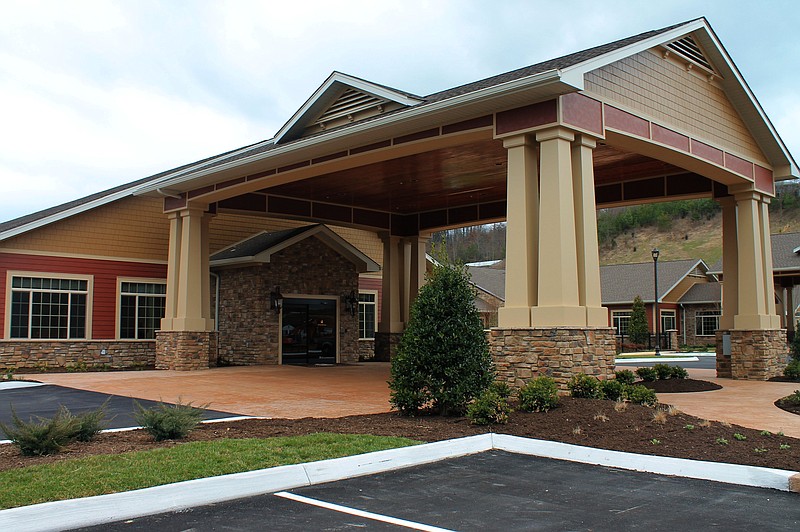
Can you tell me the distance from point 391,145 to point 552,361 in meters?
6.02

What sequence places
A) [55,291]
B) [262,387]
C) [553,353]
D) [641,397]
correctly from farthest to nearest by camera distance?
[55,291], [262,387], [553,353], [641,397]

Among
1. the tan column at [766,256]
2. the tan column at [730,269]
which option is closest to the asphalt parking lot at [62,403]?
the tan column at [730,269]

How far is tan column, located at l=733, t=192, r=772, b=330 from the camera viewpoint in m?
18.4

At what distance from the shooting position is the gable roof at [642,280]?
45188 mm

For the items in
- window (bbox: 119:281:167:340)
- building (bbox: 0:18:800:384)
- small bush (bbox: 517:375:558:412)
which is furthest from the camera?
window (bbox: 119:281:167:340)

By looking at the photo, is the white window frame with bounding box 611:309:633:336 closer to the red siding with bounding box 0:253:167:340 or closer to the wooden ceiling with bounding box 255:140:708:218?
the wooden ceiling with bounding box 255:140:708:218

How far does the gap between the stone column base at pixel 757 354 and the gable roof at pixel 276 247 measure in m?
12.3

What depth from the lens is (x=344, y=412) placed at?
1207 cm

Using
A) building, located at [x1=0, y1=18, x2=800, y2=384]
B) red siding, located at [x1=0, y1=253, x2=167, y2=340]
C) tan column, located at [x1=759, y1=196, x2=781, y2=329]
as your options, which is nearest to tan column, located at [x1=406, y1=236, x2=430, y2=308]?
building, located at [x1=0, y1=18, x2=800, y2=384]

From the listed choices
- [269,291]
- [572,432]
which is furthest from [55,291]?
[572,432]

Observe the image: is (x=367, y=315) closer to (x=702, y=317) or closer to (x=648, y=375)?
(x=648, y=375)

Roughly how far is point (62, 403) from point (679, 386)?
1195 cm

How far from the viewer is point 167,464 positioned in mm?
7074

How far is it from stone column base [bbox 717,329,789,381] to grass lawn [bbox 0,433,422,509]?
12696mm
